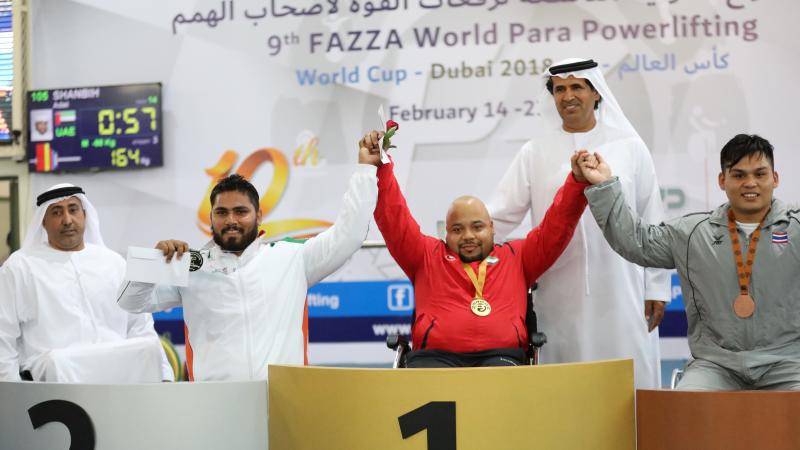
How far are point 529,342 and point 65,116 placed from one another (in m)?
4.65

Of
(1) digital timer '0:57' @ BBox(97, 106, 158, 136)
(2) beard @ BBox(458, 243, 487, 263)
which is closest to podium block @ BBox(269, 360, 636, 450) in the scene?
(2) beard @ BBox(458, 243, 487, 263)

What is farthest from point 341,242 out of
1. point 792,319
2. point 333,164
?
point 333,164

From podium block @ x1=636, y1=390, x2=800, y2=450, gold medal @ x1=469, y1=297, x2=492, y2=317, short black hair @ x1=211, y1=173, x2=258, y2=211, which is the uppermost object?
short black hair @ x1=211, y1=173, x2=258, y2=211

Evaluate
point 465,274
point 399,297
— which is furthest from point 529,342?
point 399,297

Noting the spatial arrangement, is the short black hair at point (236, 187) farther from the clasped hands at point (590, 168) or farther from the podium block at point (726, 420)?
the podium block at point (726, 420)

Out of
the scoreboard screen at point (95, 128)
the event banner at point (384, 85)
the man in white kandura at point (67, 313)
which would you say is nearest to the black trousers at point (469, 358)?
the man in white kandura at point (67, 313)

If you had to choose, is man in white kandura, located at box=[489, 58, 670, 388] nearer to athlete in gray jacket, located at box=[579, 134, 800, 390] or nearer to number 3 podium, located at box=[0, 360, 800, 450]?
athlete in gray jacket, located at box=[579, 134, 800, 390]

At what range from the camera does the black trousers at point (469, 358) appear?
11.0 ft

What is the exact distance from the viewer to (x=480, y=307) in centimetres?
350

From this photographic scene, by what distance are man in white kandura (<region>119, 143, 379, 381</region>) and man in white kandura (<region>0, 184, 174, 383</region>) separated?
2.78 feet

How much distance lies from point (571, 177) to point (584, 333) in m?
0.73

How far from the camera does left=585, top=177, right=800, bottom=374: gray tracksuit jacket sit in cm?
307

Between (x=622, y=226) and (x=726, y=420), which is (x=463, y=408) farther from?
(x=622, y=226)

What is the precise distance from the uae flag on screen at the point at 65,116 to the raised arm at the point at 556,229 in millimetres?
4407
